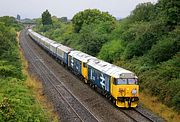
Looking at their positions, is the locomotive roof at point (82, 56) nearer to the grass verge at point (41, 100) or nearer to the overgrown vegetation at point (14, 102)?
the grass verge at point (41, 100)

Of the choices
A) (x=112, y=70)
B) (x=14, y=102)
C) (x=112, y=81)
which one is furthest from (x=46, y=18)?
(x=14, y=102)

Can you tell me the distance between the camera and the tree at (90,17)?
81.7m

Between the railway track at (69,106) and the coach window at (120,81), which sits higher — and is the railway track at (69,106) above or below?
below

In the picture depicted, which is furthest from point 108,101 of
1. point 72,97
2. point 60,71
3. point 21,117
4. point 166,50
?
point 60,71

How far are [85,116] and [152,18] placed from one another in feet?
84.6

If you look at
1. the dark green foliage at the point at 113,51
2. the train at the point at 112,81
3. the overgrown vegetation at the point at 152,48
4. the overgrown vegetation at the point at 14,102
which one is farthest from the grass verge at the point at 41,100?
the dark green foliage at the point at 113,51

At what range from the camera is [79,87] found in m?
38.3

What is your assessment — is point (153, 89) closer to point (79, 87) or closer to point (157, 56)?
point (157, 56)

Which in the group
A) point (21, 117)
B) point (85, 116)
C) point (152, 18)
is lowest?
point (85, 116)

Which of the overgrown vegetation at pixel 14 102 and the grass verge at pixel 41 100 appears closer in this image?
the overgrown vegetation at pixel 14 102

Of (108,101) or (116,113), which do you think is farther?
(108,101)

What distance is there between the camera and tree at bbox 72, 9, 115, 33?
81.7 meters

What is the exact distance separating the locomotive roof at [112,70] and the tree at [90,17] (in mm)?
44525

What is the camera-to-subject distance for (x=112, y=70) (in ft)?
101
